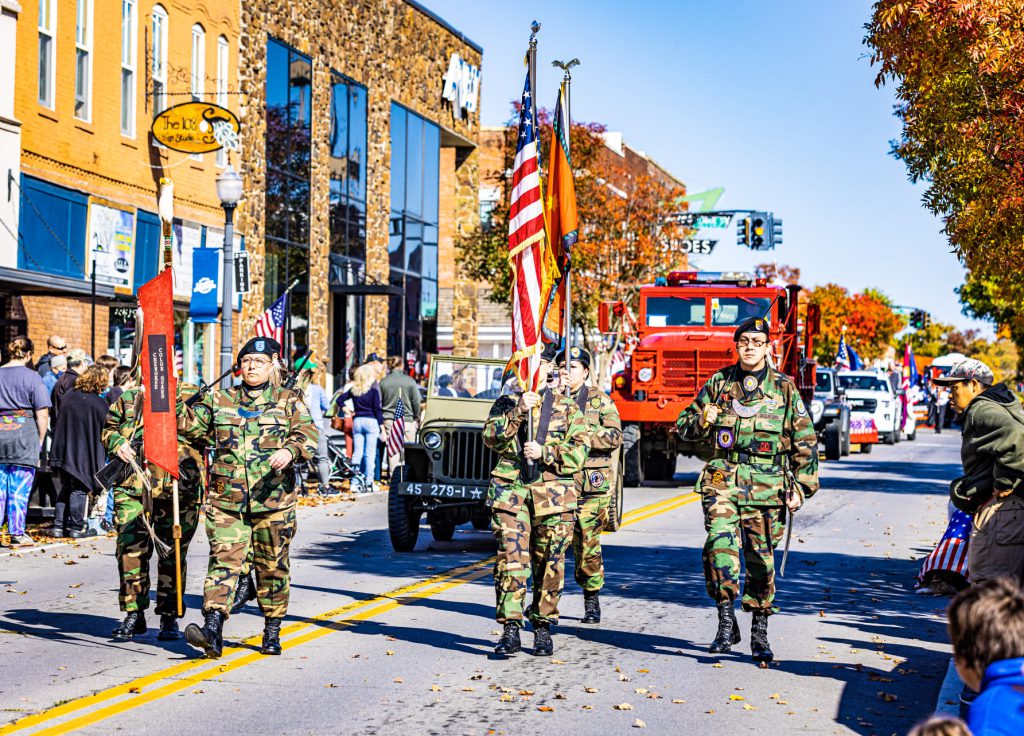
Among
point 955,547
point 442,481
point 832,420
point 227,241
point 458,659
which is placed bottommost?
point 458,659

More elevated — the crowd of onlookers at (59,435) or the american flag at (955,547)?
the crowd of onlookers at (59,435)

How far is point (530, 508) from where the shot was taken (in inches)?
370

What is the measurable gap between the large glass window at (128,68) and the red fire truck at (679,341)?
9.52 metres

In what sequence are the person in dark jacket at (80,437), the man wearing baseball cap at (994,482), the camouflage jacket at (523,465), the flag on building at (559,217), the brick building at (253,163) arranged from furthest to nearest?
the brick building at (253,163)
the person in dark jacket at (80,437)
the flag on building at (559,217)
the camouflage jacket at (523,465)
the man wearing baseball cap at (994,482)

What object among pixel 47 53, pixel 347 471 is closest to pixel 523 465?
pixel 347 471

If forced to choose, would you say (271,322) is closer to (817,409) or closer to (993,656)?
(817,409)

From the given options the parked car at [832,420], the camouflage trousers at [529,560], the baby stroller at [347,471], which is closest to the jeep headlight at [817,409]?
the parked car at [832,420]

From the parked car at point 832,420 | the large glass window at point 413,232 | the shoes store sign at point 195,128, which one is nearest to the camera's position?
the shoes store sign at point 195,128

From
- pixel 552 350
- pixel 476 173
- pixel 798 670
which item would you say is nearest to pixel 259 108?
pixel 476 173

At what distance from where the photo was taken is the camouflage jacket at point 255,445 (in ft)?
29.5

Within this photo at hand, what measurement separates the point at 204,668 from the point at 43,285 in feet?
42.7

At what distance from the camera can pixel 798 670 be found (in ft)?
29.9

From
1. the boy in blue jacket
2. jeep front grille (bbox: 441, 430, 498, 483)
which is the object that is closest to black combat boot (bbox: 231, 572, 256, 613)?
jeep front grille (bbox: 441, 430, 498, 483)

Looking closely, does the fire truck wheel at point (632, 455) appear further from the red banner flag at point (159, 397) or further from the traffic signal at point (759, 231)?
the traffic signal at point (759, 231)
